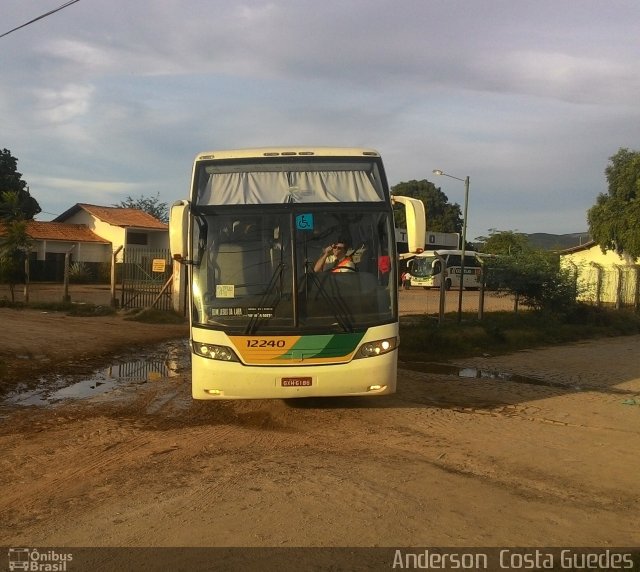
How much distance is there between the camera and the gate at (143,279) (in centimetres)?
2191

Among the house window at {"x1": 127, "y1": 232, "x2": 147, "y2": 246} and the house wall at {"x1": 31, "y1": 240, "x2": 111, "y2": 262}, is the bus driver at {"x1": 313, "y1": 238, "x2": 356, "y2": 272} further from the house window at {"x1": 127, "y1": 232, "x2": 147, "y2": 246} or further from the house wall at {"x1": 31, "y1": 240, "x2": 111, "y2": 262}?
the house window at {"x1": 127, "y1": 232, "x2": 147, "y2": 246}

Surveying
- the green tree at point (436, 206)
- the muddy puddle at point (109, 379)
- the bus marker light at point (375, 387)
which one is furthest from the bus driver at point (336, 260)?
the green tree at point (436, 206)

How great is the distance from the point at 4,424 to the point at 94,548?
4.23 meters

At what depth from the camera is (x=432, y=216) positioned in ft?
284

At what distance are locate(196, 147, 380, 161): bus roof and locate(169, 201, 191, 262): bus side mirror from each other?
0.94m

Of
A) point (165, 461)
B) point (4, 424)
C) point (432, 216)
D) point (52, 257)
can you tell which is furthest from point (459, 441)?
point (432, 216)

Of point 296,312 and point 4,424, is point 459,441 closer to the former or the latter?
point 296,312

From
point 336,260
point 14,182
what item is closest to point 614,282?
point 336,260

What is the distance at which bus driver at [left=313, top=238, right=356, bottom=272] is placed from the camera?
8289 millimetres

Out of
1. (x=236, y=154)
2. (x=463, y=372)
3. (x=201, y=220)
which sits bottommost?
(x=463, y=372)

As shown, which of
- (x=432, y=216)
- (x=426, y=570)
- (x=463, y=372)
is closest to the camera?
(x=426, y=570)

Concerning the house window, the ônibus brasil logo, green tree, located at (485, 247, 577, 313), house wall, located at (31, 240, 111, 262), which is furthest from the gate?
the house window

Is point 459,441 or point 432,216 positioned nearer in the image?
point 459,441

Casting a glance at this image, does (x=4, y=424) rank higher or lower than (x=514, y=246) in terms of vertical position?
lower
